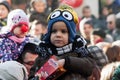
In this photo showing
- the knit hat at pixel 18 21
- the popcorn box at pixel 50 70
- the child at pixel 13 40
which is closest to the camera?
the popcorn box at pixel 50 70

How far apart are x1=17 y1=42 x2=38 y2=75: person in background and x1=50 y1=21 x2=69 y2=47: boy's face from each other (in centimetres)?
97

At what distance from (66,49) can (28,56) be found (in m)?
1.11

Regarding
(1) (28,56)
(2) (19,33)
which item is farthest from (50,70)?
(2) (19,33)

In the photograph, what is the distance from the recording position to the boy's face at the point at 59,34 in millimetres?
3852

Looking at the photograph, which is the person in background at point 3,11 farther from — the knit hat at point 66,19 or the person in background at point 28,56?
the knit hat at point 66,19

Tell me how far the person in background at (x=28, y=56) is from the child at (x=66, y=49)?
0.96m

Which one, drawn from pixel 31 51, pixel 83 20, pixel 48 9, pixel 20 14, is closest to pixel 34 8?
pixel 48 9

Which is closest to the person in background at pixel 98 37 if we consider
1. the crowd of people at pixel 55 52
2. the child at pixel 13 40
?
the crowd of people at pixel 55 52

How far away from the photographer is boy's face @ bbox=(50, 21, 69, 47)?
12.6 feet

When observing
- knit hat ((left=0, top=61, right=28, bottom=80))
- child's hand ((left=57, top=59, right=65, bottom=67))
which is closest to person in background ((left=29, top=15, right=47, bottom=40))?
child's hand ((left=57, top=59, right=65, bottom=67))

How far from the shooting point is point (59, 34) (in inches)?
152

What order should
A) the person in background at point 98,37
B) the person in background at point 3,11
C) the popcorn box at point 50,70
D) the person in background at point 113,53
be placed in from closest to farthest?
1. the popcorn box at point 50,70
2. the person in background at point 113,53
3. the person in background at point 3,11
4. the person in background at point 98,37

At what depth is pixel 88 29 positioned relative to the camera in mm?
9625

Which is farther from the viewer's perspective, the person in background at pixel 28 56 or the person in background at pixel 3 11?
the person in background at pixel 3 11
